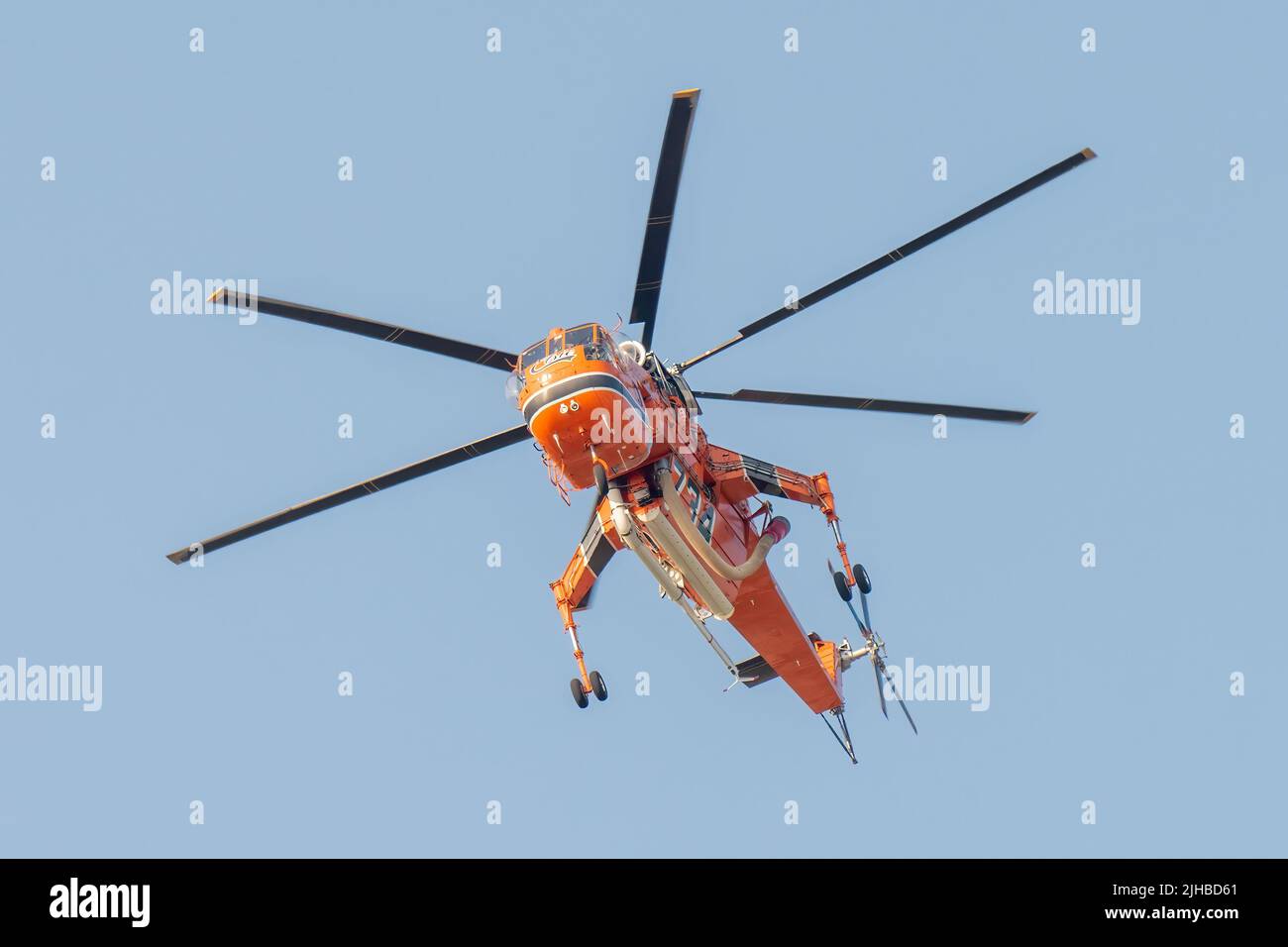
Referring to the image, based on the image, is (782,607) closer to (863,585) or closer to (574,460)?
(863,585)

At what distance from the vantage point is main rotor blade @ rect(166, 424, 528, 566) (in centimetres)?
2278

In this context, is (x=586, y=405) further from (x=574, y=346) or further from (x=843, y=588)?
(x=843, y=588)

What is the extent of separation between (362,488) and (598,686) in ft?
15.5

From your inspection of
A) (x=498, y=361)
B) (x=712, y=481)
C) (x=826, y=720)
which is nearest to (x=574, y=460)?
(x=498, y=361)

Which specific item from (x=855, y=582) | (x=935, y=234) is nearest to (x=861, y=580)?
(x=855, y=582)

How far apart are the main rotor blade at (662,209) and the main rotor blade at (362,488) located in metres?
2.52

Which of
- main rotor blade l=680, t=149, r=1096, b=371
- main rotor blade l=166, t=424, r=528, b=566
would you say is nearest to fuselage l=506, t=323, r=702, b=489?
main rotor blade l=166, t=424, r=528, b=566

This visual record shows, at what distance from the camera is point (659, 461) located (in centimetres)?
2277

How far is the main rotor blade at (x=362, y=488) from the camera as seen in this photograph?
22.8 m

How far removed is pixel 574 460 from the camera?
21.6 m

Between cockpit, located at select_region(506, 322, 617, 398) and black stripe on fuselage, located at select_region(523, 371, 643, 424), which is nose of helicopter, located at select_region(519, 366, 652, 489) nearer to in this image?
black stripe on fuselage, located at select_region(523, 371, 643, 424)

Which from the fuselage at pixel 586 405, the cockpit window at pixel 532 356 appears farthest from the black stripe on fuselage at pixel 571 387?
the cockpit window at pixel 532 356

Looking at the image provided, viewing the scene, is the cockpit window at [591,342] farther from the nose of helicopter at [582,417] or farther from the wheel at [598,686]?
the wheel at [598,686]

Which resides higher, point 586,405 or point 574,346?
point 574,346
